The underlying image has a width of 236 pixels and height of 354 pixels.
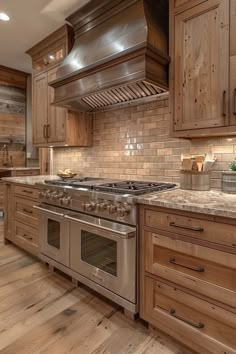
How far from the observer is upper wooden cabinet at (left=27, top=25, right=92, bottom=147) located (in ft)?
9.27

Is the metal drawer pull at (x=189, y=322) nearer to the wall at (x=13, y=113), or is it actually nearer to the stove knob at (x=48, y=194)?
the stove knob at (x=48, y=194)

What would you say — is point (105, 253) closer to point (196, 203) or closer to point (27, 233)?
point (196, 203)

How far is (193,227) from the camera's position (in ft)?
4.45

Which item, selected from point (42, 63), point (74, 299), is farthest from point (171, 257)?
point (42, 63)

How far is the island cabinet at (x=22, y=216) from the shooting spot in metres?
2.67

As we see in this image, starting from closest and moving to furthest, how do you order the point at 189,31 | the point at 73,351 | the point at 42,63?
the point at 73,351 < the point at 189,31 < the point at 42,63

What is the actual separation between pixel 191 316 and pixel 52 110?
2.66 meters

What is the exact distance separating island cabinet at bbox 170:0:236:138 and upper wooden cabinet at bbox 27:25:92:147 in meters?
1.36

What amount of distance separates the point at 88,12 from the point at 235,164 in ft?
6.62

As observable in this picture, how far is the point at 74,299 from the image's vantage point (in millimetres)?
1991

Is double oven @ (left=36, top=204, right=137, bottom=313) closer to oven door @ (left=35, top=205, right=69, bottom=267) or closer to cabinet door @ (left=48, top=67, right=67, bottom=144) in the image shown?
oven door @ (left=35, top=205, right=69, bottom=267)

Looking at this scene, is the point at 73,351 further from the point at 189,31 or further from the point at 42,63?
the point at 42,63

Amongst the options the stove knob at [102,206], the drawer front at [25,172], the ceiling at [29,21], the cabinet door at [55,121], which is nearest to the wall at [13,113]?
the drawer front at [25,172]

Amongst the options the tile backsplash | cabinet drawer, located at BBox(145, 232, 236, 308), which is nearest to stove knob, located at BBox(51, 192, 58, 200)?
the tile backsplash
